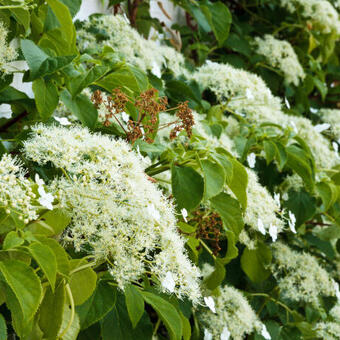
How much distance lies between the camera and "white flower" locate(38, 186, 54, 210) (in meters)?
0.64

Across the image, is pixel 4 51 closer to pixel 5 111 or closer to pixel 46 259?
pixel 5 111

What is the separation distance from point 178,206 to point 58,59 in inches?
12.0

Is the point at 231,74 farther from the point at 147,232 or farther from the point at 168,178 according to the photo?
the point at 147,232

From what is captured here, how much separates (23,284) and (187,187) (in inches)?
14.2

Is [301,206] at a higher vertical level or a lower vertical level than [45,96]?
lower

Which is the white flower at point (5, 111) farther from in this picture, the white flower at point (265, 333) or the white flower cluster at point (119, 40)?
the white flower at point (265, 333)

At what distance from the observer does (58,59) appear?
2.78 feet

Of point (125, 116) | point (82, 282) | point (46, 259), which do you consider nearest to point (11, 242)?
point (46, 259)

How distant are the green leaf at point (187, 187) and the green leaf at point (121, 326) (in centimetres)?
19

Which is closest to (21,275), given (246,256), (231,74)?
(246,256)

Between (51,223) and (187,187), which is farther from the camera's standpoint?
(187,187)

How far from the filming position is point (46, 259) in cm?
62

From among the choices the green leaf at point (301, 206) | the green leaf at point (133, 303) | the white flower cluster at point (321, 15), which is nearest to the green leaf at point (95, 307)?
the green leaf at point (133, 303)

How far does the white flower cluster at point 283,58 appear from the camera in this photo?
183cm
